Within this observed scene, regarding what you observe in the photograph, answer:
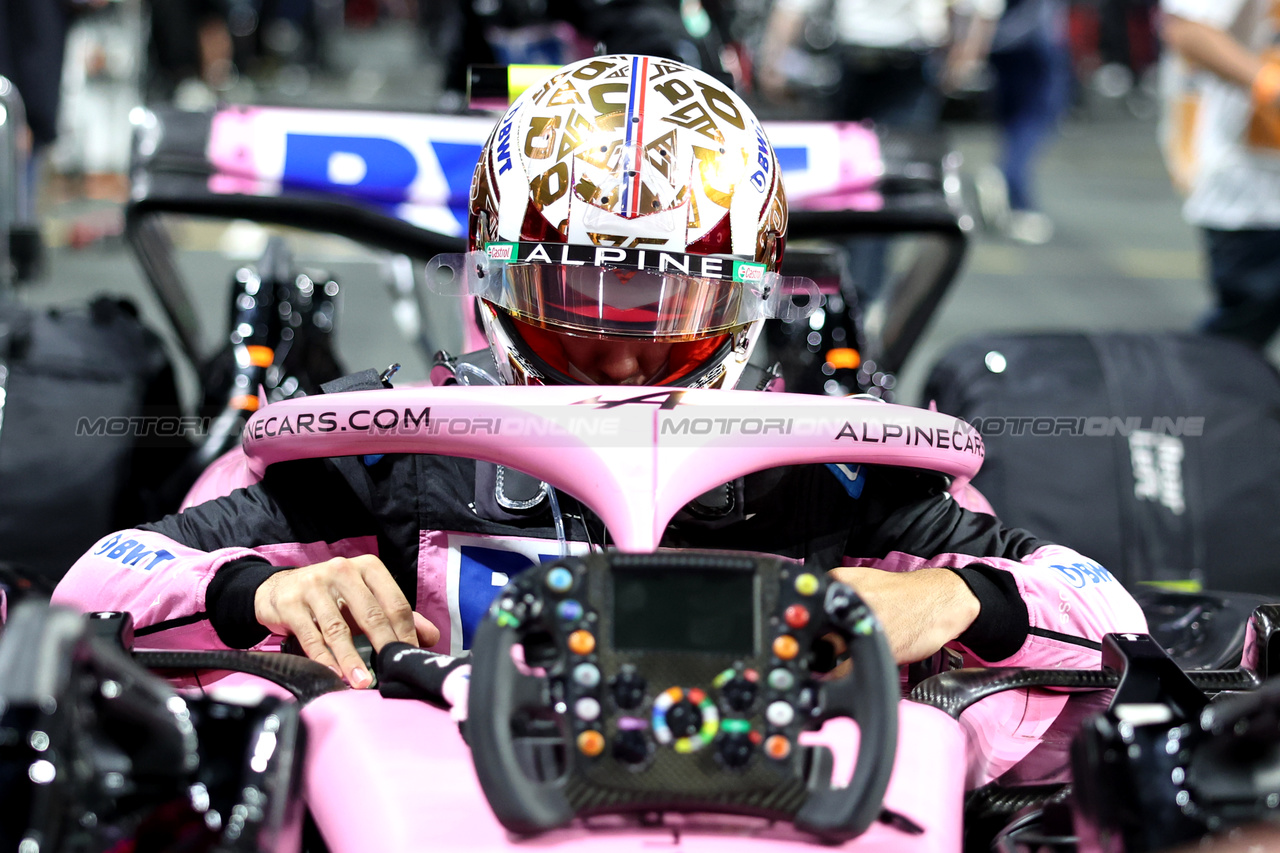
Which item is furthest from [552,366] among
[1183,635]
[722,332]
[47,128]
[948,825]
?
[47,128]

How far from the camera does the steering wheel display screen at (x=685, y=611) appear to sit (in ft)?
3.35

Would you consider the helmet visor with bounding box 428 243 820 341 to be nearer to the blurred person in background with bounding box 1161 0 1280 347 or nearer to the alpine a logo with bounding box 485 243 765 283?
the alpine a logo with bounding box 485 243 765 283

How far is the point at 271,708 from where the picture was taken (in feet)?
3.47

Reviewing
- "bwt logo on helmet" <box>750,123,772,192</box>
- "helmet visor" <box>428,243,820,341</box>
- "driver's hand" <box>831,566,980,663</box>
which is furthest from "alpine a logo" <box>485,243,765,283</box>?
"driver's hand" <box>831,566,980,663</box>

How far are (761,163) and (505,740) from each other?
850mm

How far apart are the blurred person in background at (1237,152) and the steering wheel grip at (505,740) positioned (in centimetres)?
243

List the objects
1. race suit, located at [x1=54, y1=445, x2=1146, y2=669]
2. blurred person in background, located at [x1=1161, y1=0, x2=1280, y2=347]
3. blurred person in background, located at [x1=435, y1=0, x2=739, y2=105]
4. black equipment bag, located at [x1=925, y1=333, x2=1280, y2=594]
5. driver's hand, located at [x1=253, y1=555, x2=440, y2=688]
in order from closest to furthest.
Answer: driver's hand, located at [x1=253, y1=555, x2=440, y2=688] < race suit, located at [x1=54, y1=445, x2=1146, y2=669] < black equipment bag, located at [x1=925, y1=333, x2=1280, y2=594] < blurred person in background, located at [x1=435, y1=0, x2=739, y2=105] < blurred person in background, located at [x1=1161, y1=0, x2=1280, y2=347]

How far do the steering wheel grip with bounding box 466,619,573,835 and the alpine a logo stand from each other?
0.58 m

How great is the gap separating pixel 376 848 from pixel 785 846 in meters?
0.31

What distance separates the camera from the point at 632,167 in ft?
4.95

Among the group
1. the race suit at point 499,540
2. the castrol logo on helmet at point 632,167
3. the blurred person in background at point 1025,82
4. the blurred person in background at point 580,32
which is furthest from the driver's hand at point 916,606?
the blurred person in background at point 1025,82

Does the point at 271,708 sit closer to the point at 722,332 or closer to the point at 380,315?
the point at 722,332

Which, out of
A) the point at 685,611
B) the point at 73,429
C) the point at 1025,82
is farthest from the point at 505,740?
the point at 1025,82

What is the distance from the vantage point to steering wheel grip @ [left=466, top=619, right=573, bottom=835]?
3.21 ft
